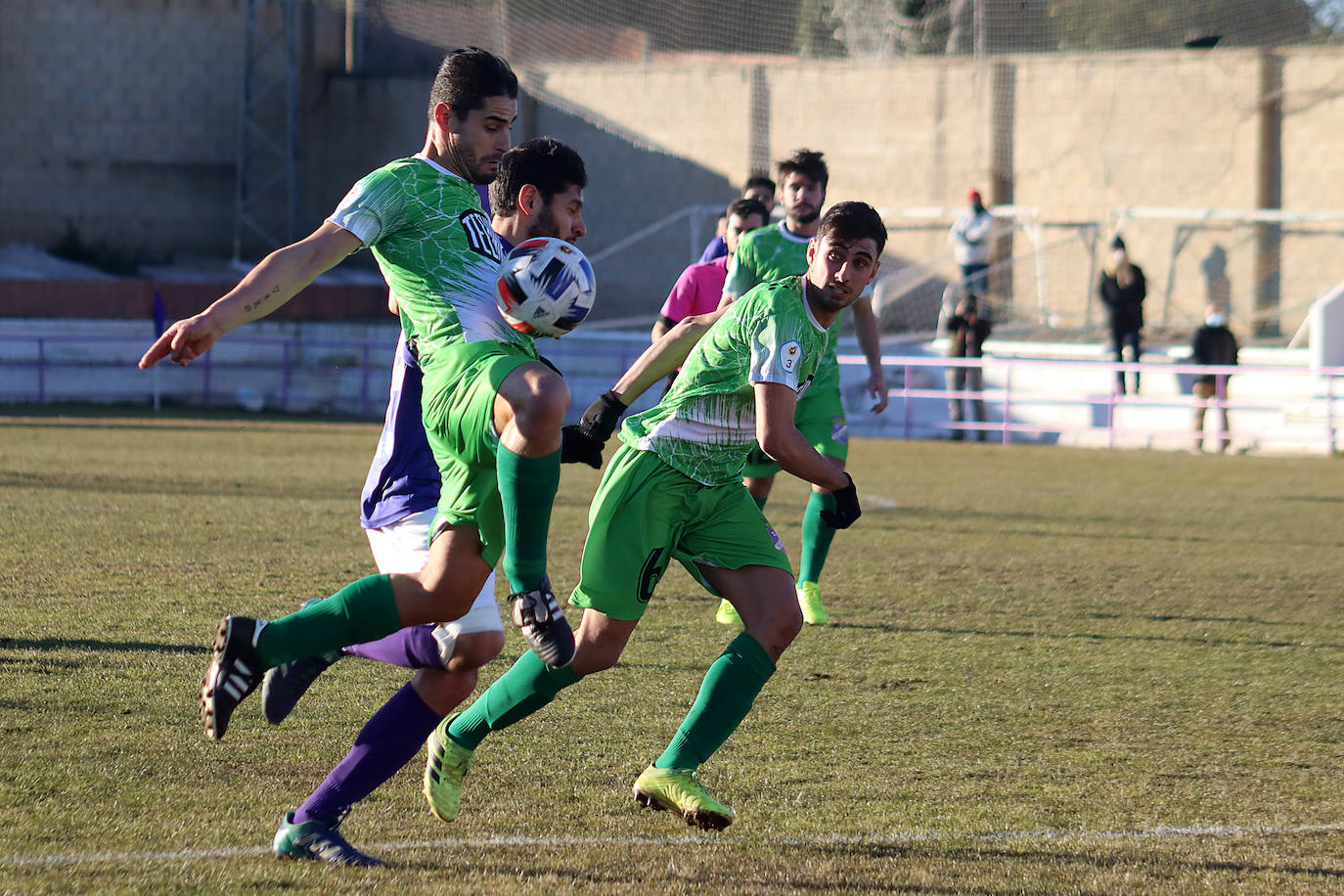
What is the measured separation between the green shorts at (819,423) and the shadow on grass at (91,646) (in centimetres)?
275

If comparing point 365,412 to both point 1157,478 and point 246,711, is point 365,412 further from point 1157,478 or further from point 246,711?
point 246,711

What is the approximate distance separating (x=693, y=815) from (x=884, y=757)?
3.75 ft

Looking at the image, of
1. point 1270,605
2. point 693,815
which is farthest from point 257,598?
point 1270,605

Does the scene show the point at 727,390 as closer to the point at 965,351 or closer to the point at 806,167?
the point at 806,167

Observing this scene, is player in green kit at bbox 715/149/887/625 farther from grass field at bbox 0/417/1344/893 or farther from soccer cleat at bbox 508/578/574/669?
soccer cleat at bbox 508/578/574/669

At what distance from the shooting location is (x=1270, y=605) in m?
8.12

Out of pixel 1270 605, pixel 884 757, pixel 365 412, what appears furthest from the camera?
pixel 365 412

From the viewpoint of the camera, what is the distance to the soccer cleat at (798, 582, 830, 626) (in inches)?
283

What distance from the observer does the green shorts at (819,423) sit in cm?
746

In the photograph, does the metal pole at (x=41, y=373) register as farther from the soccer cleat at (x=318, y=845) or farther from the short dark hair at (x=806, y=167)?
the soccer cleat at (x=318, y=845)

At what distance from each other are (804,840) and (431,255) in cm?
173

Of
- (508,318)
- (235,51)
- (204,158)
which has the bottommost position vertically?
(508,318)

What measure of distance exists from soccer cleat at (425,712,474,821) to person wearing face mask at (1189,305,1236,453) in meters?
16.4

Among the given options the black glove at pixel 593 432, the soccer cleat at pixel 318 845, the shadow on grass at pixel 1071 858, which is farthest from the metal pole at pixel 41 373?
the shadow on grass at pixel 1071 858
